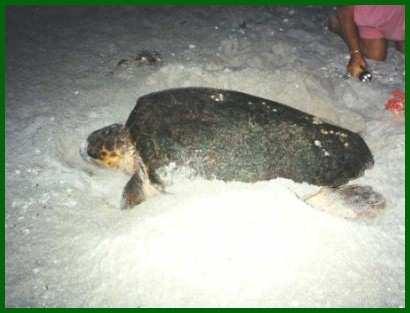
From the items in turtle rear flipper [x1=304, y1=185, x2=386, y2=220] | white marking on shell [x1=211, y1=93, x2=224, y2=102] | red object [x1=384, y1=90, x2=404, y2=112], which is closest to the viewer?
turtle rear flipper [x1=304, y1=185, x2=386, y2=220]

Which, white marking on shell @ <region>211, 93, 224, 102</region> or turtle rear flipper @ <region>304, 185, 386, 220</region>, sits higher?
white marking on shell @ <region>211, 93, 224, 102</region>

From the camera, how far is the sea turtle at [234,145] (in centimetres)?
170

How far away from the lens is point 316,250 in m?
1.48

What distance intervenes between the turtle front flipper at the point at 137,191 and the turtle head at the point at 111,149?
0.52 ft

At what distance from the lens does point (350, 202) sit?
170 cm

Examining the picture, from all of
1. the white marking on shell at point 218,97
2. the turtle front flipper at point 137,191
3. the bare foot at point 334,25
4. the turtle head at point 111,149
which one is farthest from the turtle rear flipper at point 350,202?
the bare foot at point 334,25

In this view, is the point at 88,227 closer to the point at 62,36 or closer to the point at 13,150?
the point at 13,150

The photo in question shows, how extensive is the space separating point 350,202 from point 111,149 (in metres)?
1.28

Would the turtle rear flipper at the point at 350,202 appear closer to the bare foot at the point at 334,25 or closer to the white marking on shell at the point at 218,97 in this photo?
the white marking on shell at the point at 218,97

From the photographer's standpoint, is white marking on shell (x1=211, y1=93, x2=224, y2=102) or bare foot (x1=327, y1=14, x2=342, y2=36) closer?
white marking on shell (x1=211, y1=93, x2=224, y2=102)

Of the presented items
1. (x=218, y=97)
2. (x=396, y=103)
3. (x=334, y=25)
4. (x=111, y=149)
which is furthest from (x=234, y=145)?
(x=334, y=25)

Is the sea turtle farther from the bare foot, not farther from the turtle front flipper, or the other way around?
the bare foot

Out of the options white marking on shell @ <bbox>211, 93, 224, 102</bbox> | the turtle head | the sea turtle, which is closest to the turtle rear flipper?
the sea turtle

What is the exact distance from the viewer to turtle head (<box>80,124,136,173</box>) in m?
1.92
